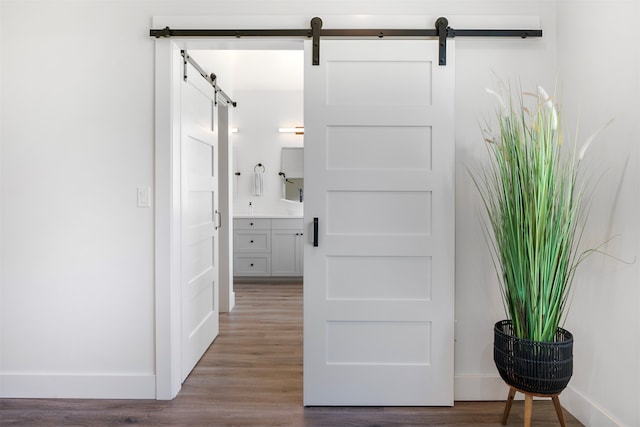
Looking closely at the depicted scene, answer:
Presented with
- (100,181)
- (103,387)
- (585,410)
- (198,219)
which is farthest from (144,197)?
(585,410)

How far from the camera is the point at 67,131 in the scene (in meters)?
2.29

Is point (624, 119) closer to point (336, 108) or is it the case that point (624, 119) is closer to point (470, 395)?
point (336, 108)

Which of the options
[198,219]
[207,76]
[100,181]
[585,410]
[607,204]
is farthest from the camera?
[207,76]

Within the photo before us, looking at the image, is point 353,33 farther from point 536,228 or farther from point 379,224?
point 536,228

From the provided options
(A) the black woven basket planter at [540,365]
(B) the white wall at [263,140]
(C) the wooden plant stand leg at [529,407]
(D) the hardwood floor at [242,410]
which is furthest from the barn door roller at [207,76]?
(C) the wooden plant stand leg at [529,407]

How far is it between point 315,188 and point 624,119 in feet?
4.81

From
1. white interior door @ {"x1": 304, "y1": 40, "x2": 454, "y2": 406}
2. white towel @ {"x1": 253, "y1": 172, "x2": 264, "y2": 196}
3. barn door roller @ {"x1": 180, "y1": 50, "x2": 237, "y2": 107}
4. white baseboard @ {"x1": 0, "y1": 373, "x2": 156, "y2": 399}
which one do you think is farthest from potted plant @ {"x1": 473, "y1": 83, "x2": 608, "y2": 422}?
white towel @ {"x1": 253, "y1": 172, "x2": 264, "y2": 196}

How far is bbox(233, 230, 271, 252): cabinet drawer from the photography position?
535cm

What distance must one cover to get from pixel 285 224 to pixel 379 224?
3194mm

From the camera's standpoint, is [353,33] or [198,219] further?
[198,219]

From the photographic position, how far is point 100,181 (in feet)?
7.52

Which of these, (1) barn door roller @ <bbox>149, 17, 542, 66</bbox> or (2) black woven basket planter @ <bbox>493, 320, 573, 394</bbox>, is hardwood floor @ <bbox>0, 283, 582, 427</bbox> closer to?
(2) black woven basket planter @ <bbox>493, 320, 573, 394</bbox>

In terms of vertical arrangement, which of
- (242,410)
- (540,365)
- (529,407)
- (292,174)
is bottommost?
(242,410)

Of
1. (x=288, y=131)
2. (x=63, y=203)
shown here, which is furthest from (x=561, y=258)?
(x=288, y=131)
